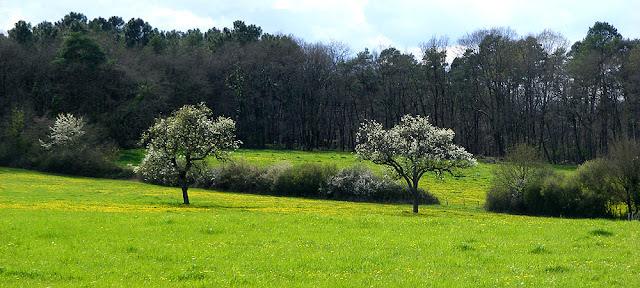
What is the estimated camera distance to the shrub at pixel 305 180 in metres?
52.3

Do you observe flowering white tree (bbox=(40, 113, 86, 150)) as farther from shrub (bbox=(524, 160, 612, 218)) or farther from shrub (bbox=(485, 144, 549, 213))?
shrub (bbox=(524, 160, 612, 218))

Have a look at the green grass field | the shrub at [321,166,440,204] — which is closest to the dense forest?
the shrub at [321,166,440,204]

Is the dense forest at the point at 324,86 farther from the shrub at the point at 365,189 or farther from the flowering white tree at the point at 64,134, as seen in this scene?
the shrub at the point at 365,189

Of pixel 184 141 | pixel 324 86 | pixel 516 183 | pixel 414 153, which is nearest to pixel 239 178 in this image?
pixel 184 141

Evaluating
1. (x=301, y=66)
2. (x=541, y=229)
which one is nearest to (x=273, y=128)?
(x=301, y=66)

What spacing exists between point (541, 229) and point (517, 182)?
77.3 feet

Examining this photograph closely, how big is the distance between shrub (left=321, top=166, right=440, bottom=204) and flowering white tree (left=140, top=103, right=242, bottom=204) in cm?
1518

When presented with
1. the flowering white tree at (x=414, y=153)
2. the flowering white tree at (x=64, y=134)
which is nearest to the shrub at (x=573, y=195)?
the flowering white tree at (x=414, y=153)

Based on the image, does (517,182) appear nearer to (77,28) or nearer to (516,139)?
(516,139)

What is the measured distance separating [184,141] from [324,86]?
61327 mm

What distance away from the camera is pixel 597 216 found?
38438mm

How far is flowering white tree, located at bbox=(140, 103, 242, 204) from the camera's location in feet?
126

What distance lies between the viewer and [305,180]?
52594 millimetres

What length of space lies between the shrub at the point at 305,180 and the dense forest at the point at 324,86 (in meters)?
34.9
